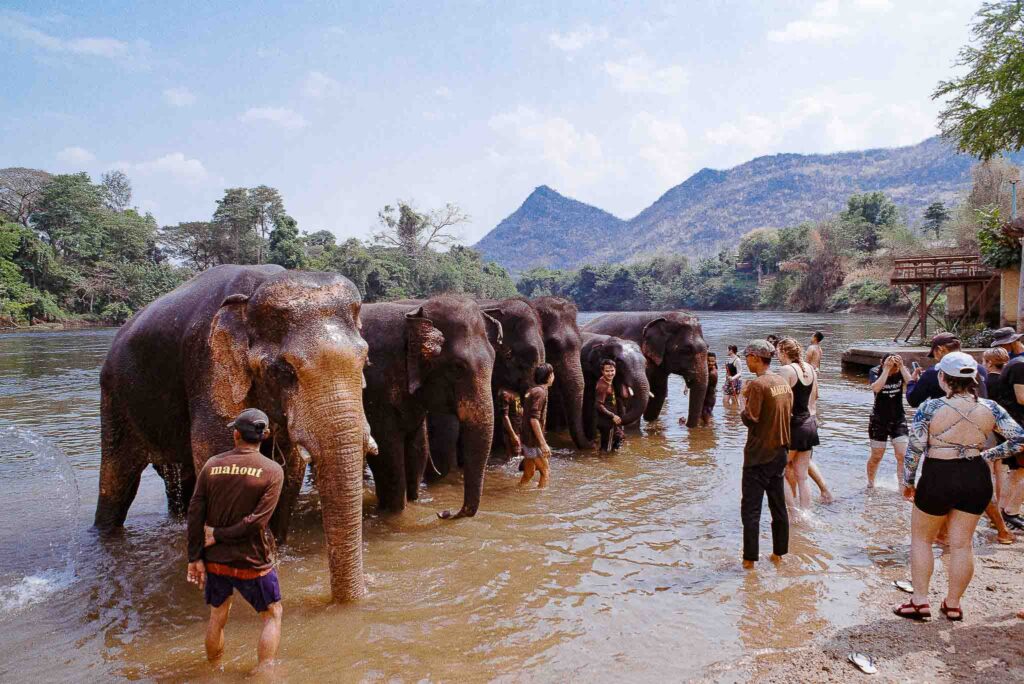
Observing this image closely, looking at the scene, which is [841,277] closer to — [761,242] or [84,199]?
[761,242]

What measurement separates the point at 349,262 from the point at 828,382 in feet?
150

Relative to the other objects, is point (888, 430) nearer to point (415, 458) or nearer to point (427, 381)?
point (427, 381)

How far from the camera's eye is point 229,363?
496 cm

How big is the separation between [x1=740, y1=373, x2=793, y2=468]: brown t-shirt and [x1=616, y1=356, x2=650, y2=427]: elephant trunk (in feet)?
16.6

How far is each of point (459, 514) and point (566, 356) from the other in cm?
390

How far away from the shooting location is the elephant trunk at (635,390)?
35.3 ft

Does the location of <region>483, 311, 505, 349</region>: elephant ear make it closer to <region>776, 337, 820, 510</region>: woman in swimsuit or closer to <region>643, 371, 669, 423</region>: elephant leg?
<region>776, 337, 820, 510</region>: woman in swimsuit

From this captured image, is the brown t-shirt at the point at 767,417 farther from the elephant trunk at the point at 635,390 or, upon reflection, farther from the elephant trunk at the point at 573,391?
the elephant trunk at the point at 635,390

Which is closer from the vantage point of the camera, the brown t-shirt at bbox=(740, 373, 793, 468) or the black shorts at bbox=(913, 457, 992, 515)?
the black shorts at bbox=(913, 457, 992, 515)

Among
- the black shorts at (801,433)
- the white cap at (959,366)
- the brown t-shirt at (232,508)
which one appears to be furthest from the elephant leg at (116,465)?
the white cap at (959,366)

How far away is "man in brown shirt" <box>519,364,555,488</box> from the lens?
8461 mm

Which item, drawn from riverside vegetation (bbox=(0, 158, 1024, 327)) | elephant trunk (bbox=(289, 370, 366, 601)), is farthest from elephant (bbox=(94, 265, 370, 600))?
riverside vegetation (bbox=(0, 158, 1024, 327))

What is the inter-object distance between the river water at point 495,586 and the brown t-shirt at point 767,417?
1.03m

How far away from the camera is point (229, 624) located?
188 inches
